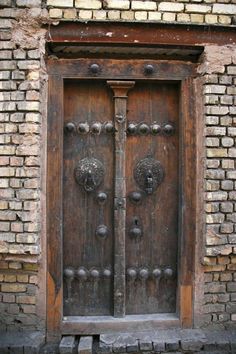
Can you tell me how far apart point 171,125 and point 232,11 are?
3.26ft

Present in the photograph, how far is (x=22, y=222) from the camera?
9.07 ft

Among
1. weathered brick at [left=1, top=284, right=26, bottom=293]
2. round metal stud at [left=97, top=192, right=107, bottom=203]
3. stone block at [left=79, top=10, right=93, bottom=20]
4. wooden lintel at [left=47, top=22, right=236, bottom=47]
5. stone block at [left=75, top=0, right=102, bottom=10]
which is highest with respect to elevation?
stone block at [left=75, top=0, right=102, bottom=10]

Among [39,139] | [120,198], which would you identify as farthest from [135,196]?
[39,139]

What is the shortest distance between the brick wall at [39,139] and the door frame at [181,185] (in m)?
0.08

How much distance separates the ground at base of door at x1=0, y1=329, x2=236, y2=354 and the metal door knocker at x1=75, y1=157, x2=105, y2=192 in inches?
47.5

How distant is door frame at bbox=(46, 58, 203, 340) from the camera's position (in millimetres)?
2879

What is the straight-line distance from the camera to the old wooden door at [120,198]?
2.99 metres

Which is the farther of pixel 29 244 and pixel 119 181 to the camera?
pixel 119 181

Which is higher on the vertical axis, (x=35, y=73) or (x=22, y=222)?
(x=35, y=73)

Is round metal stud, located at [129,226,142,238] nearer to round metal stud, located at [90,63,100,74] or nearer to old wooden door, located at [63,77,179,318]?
old wooden door, located at [63,77,179,318]

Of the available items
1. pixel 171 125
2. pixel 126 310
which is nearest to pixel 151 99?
pixel 171 125

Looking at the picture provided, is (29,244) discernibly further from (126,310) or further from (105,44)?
(105,44)

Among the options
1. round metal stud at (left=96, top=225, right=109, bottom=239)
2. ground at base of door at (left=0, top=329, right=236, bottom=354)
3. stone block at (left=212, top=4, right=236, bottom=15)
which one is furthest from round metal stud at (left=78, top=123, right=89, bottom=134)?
ground at base of door at (left=0, top=329, right=236, bottom=354)

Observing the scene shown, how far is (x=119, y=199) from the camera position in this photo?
2.97 meters
